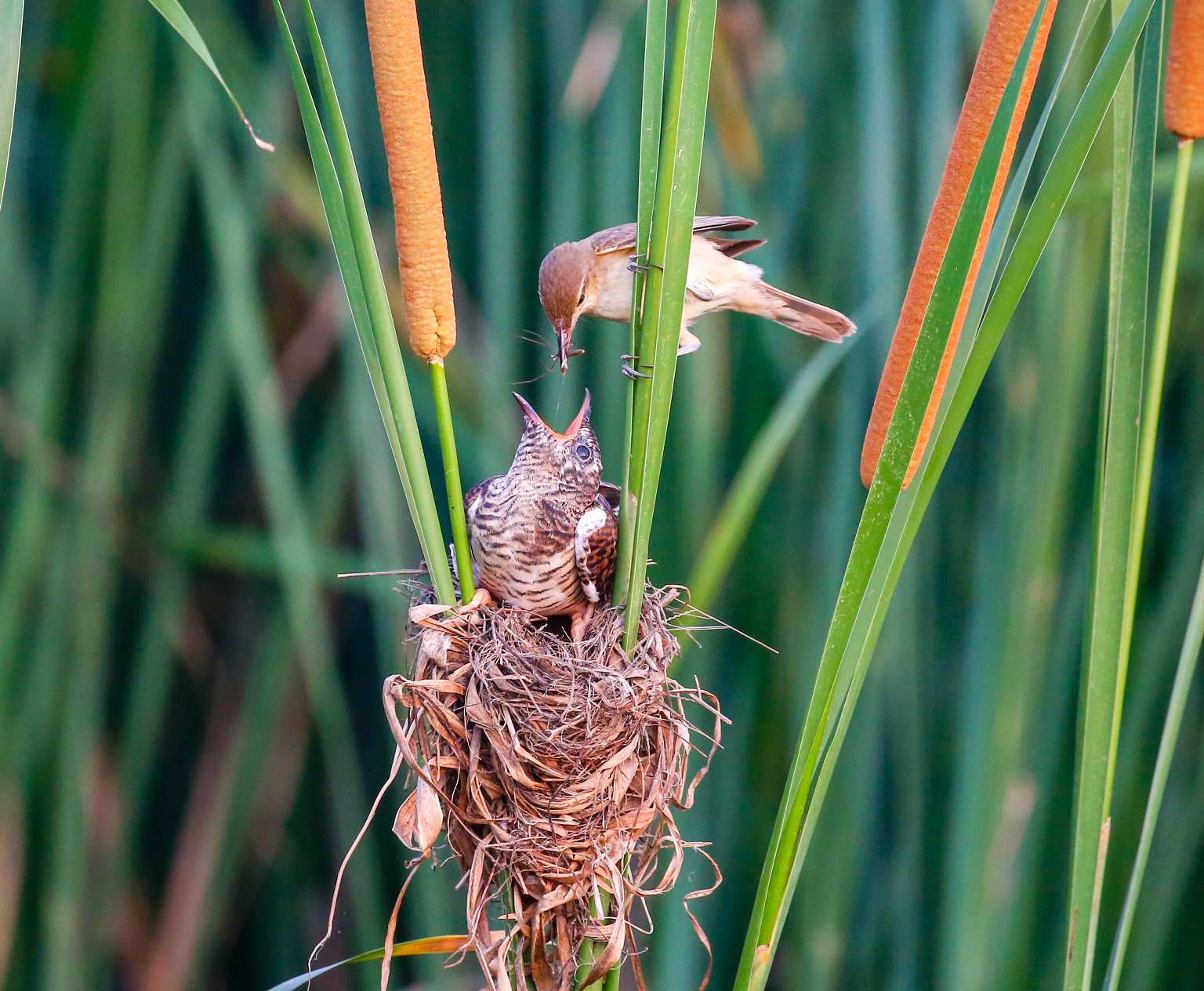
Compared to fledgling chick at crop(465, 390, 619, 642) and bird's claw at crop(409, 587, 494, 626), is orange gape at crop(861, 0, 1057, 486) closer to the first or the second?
bird's claw at crop(409, 587, 494, 626)

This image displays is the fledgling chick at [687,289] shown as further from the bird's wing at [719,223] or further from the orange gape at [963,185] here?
the orange gape at [963,185]

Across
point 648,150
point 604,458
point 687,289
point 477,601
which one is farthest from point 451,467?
point 604,458

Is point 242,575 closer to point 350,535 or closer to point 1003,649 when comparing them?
point 350,535

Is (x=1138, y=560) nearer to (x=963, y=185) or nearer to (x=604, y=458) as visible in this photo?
(x=963, y=185)

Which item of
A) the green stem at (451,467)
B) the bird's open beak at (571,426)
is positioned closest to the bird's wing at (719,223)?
the bird's open beak at (571,426)

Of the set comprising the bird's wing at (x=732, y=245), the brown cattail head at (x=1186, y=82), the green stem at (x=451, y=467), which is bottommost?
the green stem at (x=451, y=467)

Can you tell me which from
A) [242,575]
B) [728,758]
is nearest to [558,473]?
[728,758]
